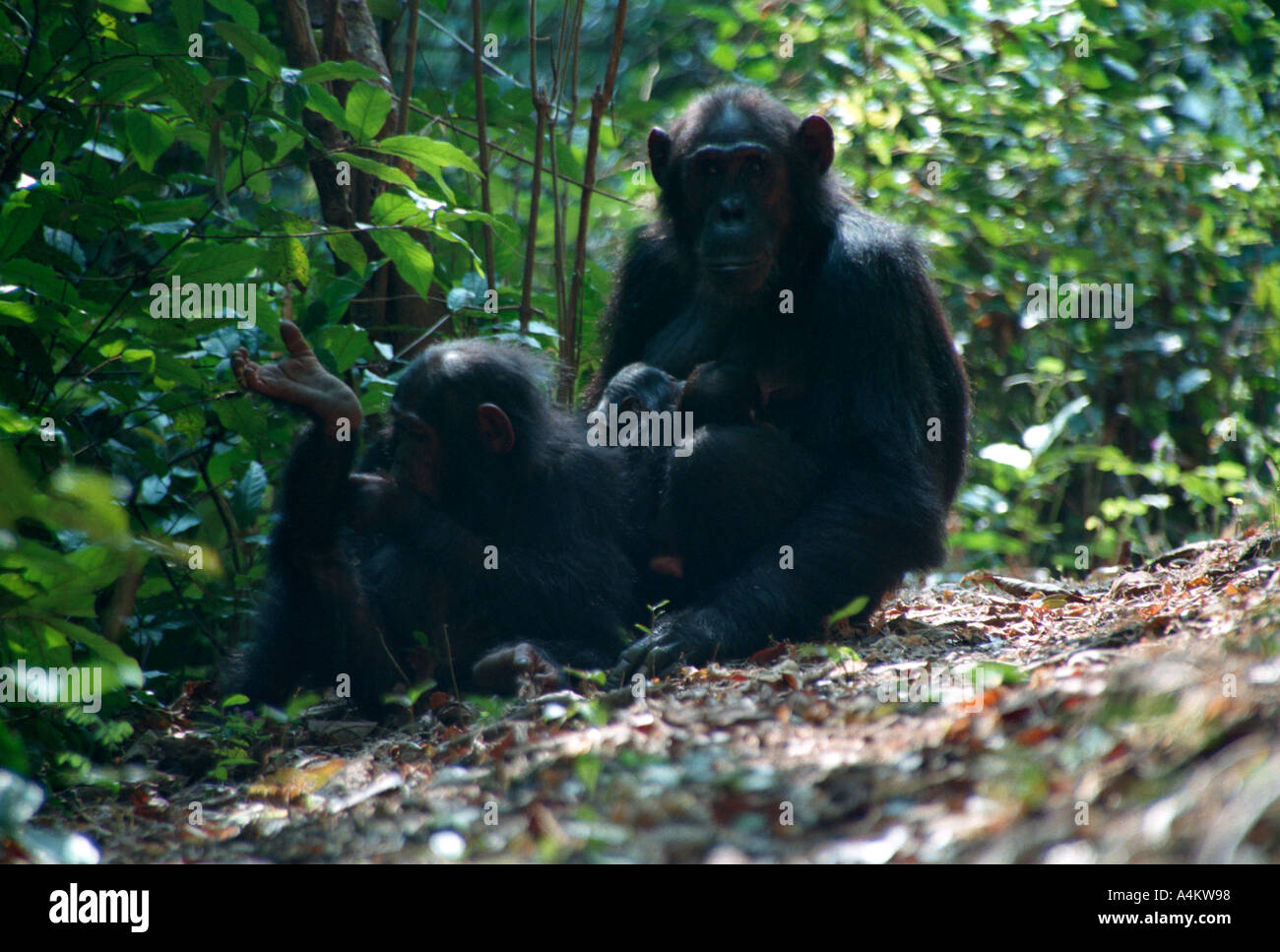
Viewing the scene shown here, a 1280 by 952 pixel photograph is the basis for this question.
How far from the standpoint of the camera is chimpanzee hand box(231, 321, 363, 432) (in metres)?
4.57

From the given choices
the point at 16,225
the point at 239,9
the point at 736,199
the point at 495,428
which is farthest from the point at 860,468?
the point at 16,225

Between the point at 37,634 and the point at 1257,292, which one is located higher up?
the point at 1257,292

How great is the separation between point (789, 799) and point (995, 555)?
7.91m

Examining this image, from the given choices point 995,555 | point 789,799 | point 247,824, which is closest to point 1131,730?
point 789,799

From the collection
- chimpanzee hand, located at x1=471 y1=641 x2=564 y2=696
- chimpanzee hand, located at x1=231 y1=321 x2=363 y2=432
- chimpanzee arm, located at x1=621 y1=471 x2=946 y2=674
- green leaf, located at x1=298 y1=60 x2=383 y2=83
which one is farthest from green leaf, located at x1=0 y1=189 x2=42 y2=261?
chimpanzee arm, located at x1=621 y1=471 x2=946 y2=674

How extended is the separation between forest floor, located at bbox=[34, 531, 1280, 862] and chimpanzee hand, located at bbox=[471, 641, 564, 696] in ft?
0.50

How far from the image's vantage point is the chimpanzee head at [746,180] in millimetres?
5699

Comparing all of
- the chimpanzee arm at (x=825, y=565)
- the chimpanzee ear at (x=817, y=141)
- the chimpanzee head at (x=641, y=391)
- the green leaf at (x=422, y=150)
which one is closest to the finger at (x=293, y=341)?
the green leaf at (x=422, y=150)

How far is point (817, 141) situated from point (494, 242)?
201cm

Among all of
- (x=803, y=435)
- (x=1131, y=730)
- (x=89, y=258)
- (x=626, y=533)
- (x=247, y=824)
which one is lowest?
(x=247, y=824)

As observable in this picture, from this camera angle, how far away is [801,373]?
231 inches

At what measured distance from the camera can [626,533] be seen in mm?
5664

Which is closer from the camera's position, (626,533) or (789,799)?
(789,799)
